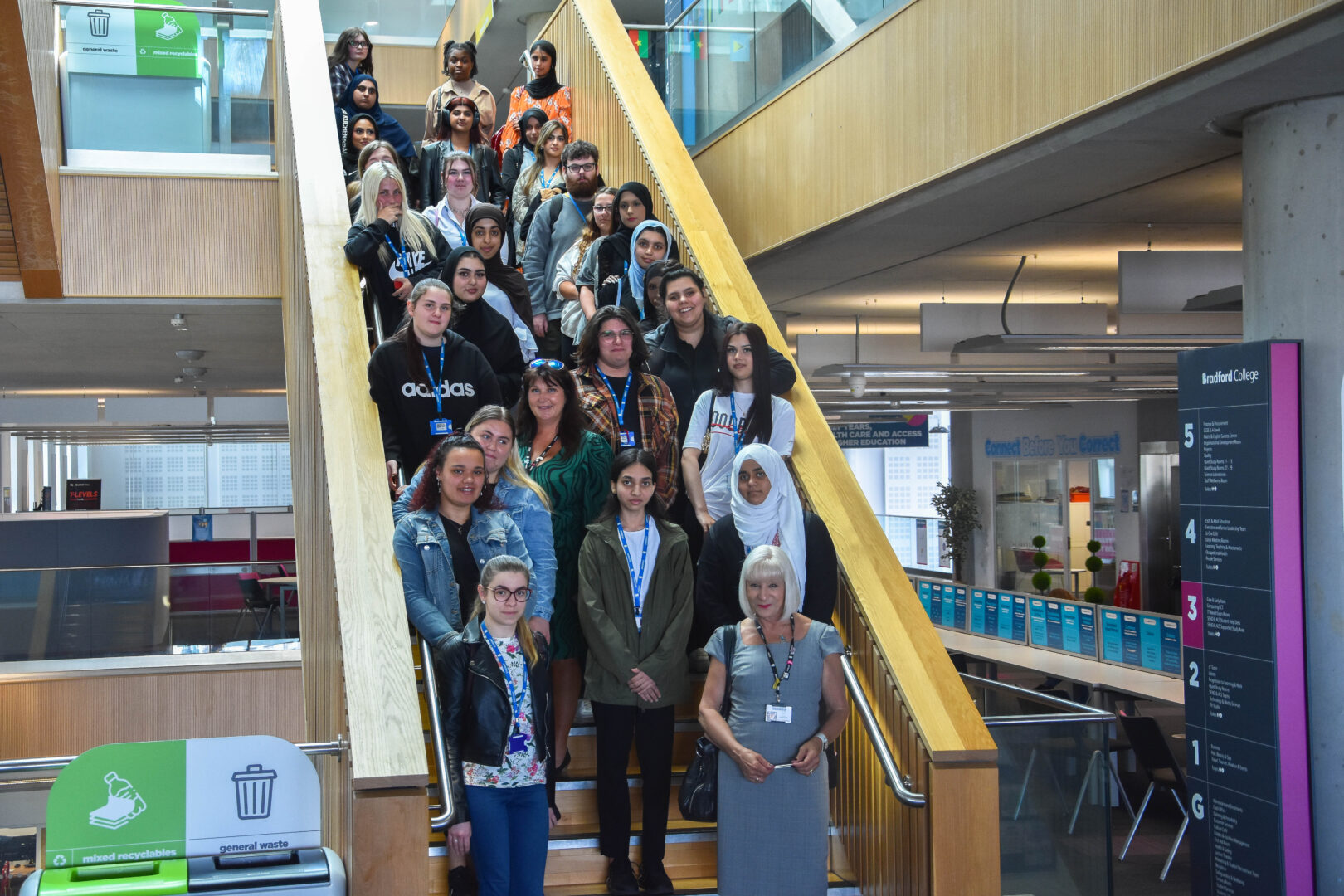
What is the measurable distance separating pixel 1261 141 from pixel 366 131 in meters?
4.80

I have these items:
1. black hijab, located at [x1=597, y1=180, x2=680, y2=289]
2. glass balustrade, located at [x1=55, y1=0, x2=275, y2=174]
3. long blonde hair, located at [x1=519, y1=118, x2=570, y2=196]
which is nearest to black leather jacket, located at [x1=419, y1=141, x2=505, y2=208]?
long blonde hair, located at [x1=519, y1=118, x2=570, y2=196]

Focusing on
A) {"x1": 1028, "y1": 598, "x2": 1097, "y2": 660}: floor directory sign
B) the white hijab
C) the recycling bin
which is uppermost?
the white hijab

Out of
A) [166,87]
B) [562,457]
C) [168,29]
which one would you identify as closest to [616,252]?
[562,457]

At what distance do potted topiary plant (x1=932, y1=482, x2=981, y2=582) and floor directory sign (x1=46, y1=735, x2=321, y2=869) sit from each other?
64.0ft

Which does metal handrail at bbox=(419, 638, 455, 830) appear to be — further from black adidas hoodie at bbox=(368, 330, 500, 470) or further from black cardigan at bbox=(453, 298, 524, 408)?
black cardigan at bbox=(453, 298, 524, 408)

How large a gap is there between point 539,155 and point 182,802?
5130 mm

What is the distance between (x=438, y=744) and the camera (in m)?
3.43

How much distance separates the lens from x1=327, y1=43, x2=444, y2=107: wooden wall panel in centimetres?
1565

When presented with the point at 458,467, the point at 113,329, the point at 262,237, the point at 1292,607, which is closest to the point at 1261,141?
the point at 1292,607

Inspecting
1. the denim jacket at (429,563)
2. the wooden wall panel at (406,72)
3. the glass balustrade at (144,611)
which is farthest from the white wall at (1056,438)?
the denim jacket at (429,563)

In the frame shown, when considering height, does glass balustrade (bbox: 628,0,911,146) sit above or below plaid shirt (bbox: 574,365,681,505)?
above

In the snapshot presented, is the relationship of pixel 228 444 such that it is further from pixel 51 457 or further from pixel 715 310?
pixel 715 310

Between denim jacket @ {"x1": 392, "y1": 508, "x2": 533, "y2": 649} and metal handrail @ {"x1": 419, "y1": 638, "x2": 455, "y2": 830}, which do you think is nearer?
metal handrail @ {"x1": 419, "y1": 638, "x2": 455, "y2": 830}

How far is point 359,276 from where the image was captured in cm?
519
